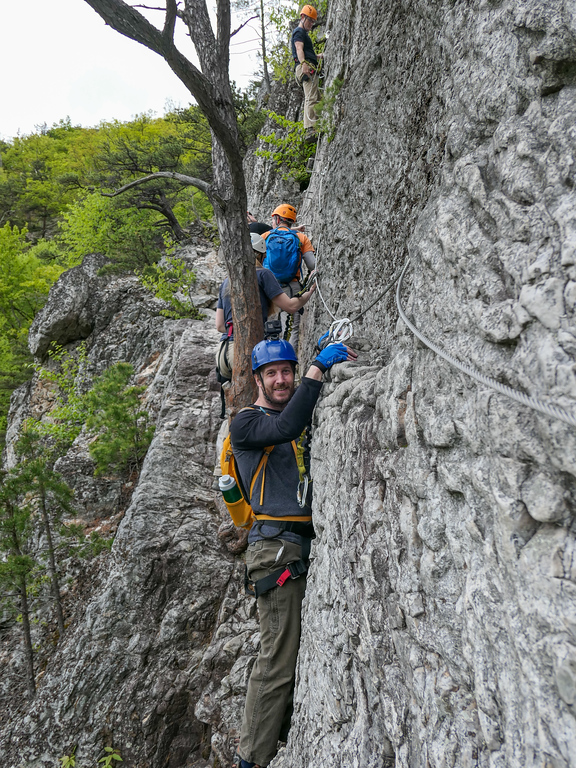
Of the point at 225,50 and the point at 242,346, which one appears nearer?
the point at 225,50

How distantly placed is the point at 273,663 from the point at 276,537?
2.84 ft

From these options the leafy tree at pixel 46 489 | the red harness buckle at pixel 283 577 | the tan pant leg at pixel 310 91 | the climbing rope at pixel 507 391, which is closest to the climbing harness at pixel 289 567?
the red harness buckle at pixel 283 577

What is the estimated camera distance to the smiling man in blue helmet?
3277 mm

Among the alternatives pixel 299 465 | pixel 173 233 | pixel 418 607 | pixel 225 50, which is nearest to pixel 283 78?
pixel 225 50

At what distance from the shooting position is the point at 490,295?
5.29ft

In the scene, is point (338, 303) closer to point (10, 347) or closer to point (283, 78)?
point (283, 78)

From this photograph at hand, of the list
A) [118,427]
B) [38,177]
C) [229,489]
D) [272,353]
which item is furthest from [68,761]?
[38,177]

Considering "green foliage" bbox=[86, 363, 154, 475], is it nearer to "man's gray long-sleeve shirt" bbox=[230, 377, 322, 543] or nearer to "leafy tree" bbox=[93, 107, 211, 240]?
"man's gray long-sleeve shirt" bbox=[230, 377, 322, 543]

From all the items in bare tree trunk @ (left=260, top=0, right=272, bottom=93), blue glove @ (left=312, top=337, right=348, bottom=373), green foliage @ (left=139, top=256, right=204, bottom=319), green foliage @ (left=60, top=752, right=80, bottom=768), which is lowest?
green foliage @ (left=60, top=752, right=80, bottom=768)

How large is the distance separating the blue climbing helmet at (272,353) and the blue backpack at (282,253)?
2.36 m

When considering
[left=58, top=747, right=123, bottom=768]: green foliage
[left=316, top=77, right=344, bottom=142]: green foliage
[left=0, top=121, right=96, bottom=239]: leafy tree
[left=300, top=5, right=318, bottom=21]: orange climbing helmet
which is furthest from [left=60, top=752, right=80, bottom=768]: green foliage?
[left=0, top=121, right=96, bottom=239]: leafy tree

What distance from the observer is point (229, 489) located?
12.3 feet

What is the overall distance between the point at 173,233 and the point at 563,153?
17594 mm

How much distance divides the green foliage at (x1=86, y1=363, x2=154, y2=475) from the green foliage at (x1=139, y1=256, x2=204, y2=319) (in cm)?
410
